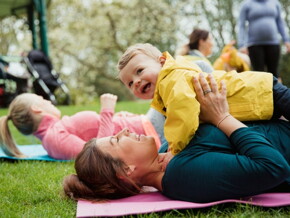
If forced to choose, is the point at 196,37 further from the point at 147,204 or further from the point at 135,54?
the point at 147,204

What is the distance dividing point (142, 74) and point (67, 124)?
159 cm

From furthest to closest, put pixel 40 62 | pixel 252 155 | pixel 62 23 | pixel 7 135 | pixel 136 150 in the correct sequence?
1. pixel 62 23
2. pixel 40 62
3. pixel 7 135
4. pixel 136 150
5. pixel 252 155

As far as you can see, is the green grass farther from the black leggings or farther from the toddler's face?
the black leggings

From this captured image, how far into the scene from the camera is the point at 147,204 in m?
2.14

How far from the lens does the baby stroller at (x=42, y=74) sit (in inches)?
421

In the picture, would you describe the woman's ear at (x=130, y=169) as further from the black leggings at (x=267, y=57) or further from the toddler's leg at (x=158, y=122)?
the black leggings at (x=267, y=57)

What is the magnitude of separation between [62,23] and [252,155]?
21.0 meters

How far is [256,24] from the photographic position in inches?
241

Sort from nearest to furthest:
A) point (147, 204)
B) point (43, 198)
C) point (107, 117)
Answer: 1. point (147, 204)
2. point (43, 198)
3. point (107, 117)

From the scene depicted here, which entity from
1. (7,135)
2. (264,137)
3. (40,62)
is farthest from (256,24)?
(40,62)

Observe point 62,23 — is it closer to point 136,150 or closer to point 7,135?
point 7,135

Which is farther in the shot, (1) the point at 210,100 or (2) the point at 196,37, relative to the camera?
(2) the point at 196,37

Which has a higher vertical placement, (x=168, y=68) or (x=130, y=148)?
(x=168, y=68)

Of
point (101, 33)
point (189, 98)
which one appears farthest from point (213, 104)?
point (101, 33)
